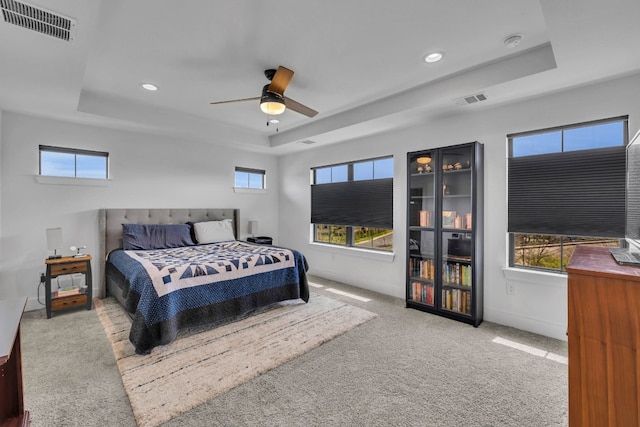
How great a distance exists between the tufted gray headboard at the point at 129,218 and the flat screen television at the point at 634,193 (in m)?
5.24

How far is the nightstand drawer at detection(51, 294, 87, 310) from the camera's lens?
3.46 m

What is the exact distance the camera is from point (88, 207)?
411cm

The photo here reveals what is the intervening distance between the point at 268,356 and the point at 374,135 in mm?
3528

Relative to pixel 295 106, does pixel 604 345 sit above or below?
below

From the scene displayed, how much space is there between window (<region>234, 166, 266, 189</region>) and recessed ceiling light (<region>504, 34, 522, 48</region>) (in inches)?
184

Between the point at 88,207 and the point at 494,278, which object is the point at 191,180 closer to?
the point at 88,207

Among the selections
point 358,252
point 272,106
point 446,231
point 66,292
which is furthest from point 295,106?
point 66,292

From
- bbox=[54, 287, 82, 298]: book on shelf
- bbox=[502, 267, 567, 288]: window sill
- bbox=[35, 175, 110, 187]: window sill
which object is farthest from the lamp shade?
bbox=[502, 267, 567, 288]: window sill

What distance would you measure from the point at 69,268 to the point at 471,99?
5.13 meters

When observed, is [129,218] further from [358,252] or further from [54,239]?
[358,252]

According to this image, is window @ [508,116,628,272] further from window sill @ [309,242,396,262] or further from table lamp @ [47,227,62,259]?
table lamp @ [47,227,62,259]

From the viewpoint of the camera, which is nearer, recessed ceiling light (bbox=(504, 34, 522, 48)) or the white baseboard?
recessed ceiling light (bbox=(504, 34, 522, 48))

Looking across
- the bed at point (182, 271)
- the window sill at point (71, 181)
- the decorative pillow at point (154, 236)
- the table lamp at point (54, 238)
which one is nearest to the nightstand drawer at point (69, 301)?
the bed at point (182, 271)

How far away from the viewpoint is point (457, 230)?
3.49 metres
